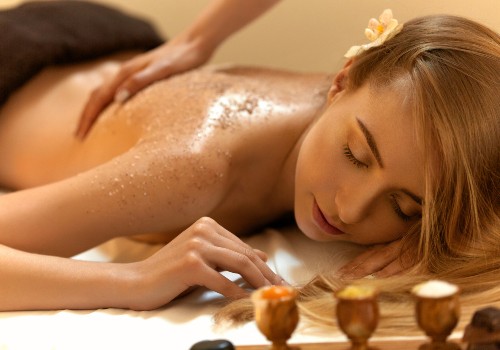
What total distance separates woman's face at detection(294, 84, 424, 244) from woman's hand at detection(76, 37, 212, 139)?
0.44m

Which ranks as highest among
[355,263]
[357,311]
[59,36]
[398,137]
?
[59,36]

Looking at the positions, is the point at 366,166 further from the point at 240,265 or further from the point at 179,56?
the point at 179,56

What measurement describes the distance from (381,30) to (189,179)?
40 centimetres

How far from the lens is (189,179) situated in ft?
4.22

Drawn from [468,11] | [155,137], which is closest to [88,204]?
[155,137]

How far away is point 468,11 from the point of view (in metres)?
1.39

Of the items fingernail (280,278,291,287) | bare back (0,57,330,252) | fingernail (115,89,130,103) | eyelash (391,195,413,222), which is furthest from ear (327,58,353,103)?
fingernail (115,89,130,103)

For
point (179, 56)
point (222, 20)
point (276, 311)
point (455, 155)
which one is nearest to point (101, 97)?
point (179, 56)

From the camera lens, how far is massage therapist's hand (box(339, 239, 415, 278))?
3.94 ft

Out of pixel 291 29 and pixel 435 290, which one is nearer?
pixel 435 290

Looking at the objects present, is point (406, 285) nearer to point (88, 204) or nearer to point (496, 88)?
point (496, 88)

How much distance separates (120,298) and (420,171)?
467 mm

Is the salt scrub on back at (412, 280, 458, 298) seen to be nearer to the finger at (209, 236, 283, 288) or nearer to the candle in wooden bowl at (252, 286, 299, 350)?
the candle in wooden bowl at (252, 286, 299, 350)

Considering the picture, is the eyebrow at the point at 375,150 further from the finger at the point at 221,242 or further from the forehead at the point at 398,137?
the finger at the point at 221,242
